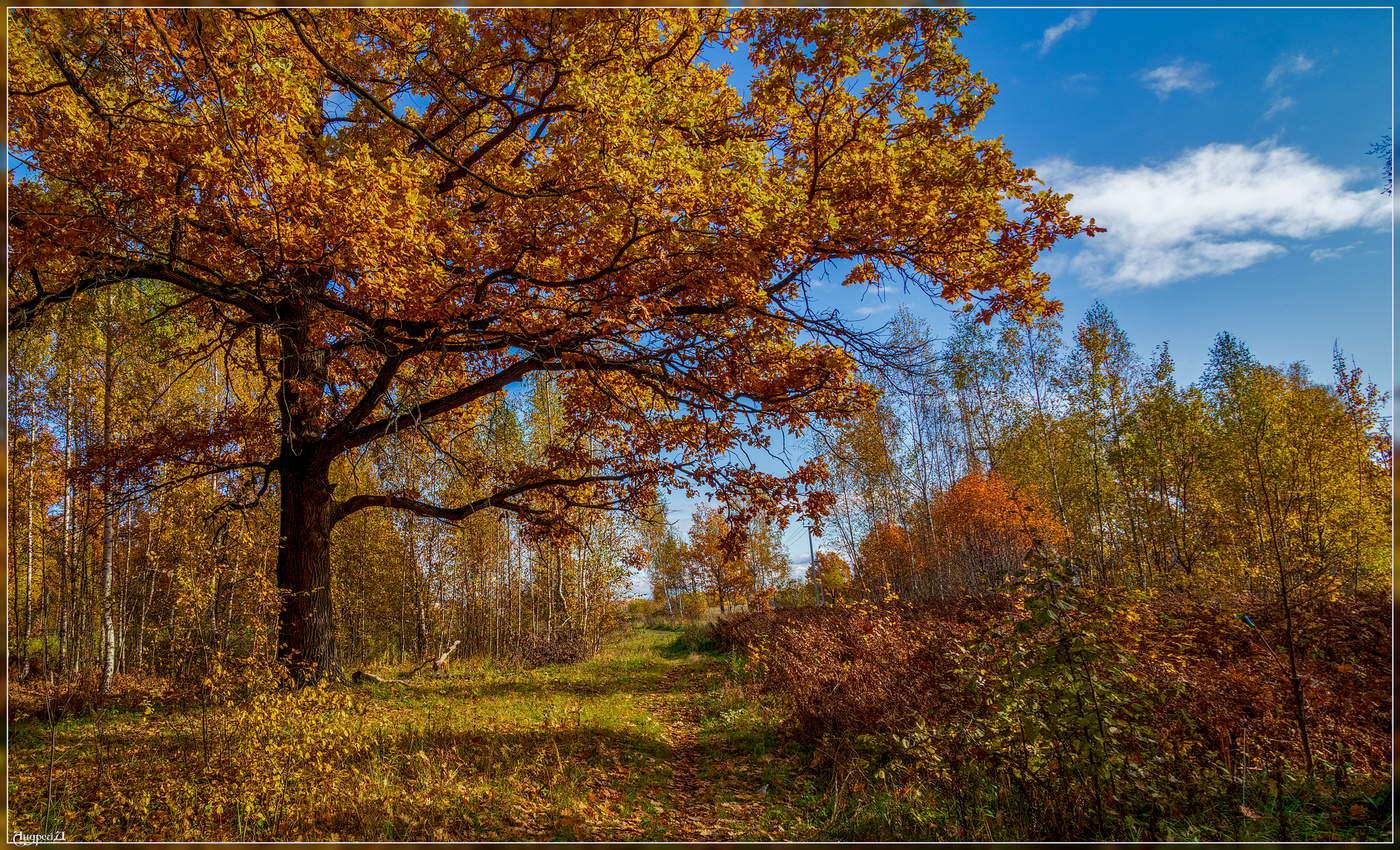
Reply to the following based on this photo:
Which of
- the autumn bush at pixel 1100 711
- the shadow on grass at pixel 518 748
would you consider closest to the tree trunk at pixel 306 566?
the shadow on grass at pixel 518 748

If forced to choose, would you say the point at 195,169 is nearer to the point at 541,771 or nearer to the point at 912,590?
the point at 541,771

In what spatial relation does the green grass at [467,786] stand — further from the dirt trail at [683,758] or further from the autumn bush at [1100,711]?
the autumn bush at [1100,711]

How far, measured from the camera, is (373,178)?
5293 millimetres

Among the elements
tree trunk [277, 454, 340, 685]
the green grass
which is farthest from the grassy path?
tree trunk [277, 454, 340, 685]

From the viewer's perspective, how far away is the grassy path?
4359 millimetres

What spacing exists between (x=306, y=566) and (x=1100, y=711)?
953cm

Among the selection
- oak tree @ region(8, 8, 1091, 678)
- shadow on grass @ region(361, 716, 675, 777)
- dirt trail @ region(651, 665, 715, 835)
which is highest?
oak tree @ region(8, 8, 1091, 678)

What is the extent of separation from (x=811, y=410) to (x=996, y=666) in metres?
3.55

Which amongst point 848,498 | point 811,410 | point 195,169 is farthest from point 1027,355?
point 195,169

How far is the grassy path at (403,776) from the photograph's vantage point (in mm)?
4359

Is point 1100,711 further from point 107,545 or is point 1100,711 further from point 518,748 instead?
point 107,545

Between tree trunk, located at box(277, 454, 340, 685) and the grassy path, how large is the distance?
3.08ft

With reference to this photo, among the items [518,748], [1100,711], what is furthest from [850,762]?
[518,748]

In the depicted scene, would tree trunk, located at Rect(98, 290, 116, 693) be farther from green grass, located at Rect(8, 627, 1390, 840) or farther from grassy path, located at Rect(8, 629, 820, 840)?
green grass, located at Rect(8, 627, 1390, 840)
